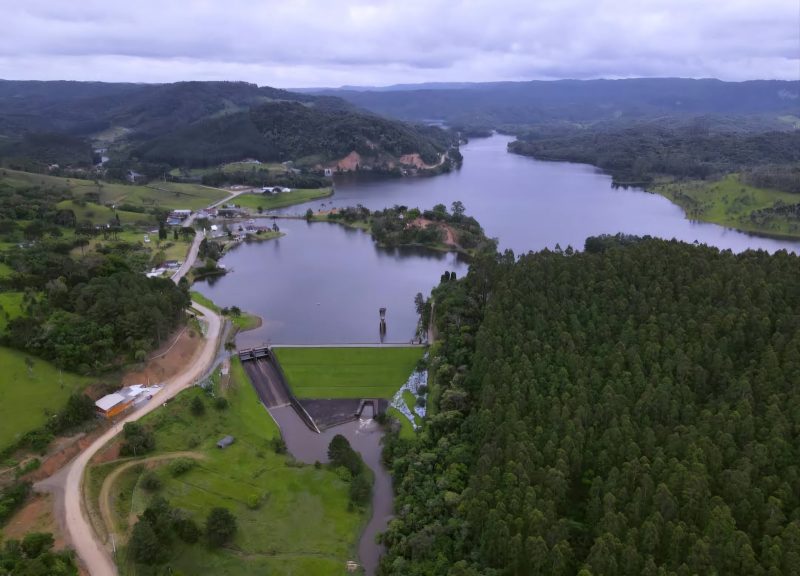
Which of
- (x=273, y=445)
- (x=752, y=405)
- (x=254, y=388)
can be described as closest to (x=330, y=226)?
(x=254, y=388)

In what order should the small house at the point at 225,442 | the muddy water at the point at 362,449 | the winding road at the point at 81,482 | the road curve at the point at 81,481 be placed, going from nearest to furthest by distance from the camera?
1. the road curve at the point at 81,481
2. the winding road at the point at 81,482
3. the muddy water at the point at 362,449
4. the small house at the point at 225,442

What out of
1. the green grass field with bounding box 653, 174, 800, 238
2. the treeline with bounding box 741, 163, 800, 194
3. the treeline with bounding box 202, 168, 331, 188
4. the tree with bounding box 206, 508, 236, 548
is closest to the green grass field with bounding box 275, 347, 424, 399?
the tree with bounding box 206, 508, 236, 548

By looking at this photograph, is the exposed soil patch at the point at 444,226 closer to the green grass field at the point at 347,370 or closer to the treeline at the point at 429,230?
the treeline at the point at 429,230

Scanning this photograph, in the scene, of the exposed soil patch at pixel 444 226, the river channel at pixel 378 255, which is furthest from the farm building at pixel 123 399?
the exposed soil patch at pixel 444 226

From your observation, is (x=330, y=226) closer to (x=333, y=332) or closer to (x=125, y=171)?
(x=333, y=332)

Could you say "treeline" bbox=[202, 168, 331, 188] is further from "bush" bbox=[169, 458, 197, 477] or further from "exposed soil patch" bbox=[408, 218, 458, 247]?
"bush" bbox=[169, 458, 197, 477]

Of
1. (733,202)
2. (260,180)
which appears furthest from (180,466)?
(733,202)
